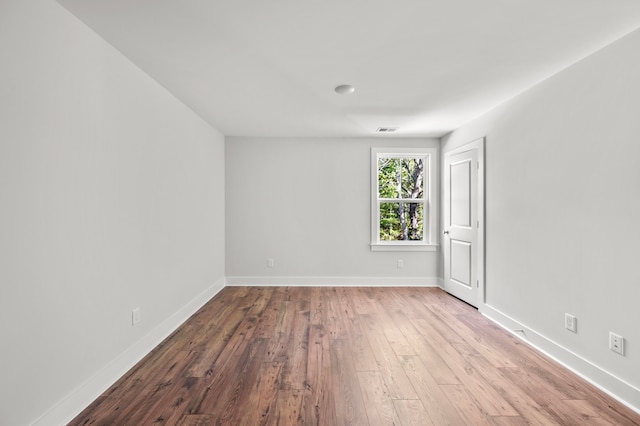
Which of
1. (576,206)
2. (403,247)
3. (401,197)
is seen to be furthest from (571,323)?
(401,197)

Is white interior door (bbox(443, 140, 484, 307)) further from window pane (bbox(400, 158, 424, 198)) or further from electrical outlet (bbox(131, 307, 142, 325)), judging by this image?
electrical outlet (bbox(131, 307, 142, 325))

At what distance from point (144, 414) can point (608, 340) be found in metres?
2.99

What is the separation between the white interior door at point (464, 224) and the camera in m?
3.75

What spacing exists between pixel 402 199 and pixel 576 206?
2.68m

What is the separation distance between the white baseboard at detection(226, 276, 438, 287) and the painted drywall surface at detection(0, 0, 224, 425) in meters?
1.91

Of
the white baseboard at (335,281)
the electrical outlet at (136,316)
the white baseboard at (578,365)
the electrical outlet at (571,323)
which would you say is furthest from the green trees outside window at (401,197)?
the electrical outlet at (136,316)

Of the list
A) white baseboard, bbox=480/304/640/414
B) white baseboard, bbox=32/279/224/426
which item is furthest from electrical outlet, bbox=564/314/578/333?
white baseboard, bbox=32/279/224/426

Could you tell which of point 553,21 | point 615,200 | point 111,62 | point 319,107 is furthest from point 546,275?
point 111,62

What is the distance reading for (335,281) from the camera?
16.1 ft

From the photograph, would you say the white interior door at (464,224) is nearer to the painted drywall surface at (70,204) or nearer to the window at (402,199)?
the window at (402,199)

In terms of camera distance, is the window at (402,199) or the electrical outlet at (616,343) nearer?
the electrical outlet at (616,343)

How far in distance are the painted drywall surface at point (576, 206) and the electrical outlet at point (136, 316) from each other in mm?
3379

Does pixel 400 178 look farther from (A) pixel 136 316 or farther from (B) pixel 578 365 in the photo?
(A) pixel 136 316

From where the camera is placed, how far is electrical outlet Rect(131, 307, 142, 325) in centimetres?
244
